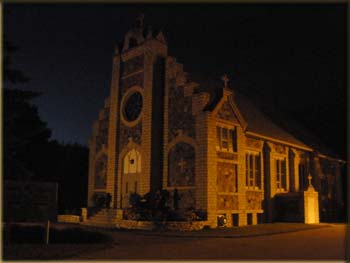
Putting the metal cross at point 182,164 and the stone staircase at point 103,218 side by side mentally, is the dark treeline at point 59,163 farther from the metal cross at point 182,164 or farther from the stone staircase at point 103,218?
the metal cross at point 182,164

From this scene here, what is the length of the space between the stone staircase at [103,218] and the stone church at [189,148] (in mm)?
284

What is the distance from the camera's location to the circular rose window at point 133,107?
3300cm

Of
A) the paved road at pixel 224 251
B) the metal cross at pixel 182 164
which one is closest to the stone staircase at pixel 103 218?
the metal cross at pixel 182 164

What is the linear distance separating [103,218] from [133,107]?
893cm

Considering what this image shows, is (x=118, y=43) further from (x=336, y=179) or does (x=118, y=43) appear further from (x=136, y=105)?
(x=336, y=179)

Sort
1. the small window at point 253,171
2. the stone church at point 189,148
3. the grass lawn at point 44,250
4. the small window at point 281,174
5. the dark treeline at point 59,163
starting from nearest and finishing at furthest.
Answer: the grass lawn at point 44,250
the stone church at point 189,148
the small window at point 253,171
the small window at point 281,174
the dark treeline at point 59,163

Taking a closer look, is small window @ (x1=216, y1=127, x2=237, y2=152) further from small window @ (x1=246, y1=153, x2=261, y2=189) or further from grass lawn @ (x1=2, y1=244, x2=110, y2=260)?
grass lawn @ (x1=2, y1=244, x2=110, y2=260)

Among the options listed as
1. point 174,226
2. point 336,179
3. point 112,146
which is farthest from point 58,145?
point 336,179

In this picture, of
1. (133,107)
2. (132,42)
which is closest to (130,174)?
(133,107)

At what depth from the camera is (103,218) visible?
3086 cm

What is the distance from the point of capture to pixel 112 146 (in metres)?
34.5


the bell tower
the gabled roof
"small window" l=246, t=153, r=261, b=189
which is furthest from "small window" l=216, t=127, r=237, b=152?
the bell tower

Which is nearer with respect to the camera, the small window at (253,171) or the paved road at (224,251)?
the paved road at (224,251)

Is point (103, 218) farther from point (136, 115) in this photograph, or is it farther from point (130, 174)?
point (136, 115)
